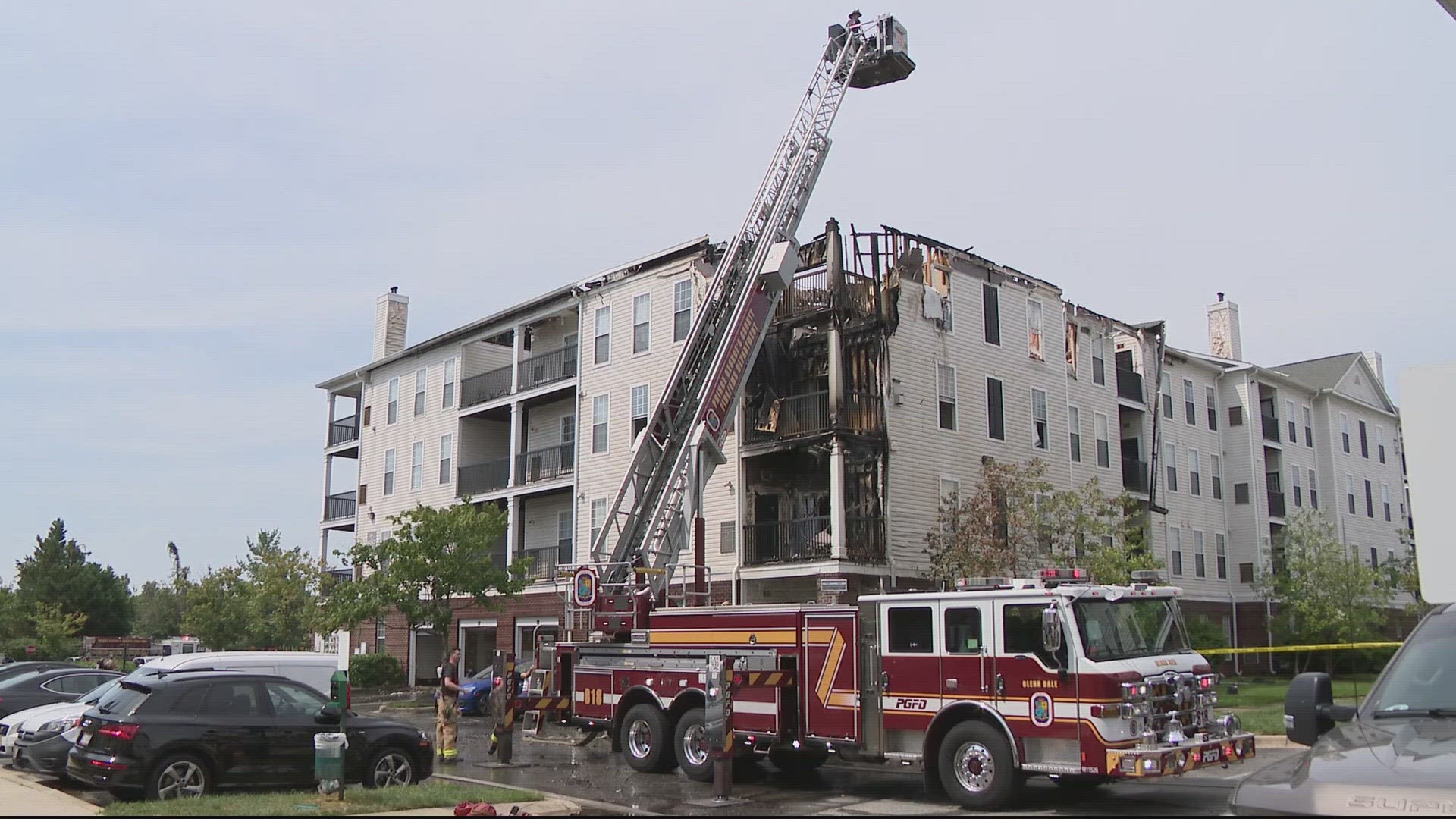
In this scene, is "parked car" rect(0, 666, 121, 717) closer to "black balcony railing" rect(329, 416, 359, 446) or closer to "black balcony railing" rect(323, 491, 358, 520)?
"black balcony railing" rect(323, 491, 358, 520)

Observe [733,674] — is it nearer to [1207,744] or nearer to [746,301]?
[1207,744]

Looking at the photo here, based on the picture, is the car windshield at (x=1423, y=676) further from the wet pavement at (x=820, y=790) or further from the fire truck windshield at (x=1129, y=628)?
the wet pavement at (x=820, y=790)

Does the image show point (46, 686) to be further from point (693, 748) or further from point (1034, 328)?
point (1034, 328)

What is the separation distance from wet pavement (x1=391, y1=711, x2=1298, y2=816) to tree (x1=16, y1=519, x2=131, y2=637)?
179 ft

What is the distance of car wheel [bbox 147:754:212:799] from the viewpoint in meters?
12.4

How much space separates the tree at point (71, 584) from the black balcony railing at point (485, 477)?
34530mm

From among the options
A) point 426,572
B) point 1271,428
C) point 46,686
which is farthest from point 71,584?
point 1271,428

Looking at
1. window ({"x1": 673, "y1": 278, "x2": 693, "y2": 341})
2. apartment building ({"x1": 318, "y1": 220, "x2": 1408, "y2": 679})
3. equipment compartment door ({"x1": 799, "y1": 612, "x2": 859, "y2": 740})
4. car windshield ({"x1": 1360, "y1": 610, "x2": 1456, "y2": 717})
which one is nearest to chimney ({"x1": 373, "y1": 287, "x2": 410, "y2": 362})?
apartment building ({"x1": 318, "y1": 220, "x2": 1408, "y2": 679})

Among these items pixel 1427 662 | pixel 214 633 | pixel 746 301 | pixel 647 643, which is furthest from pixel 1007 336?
pixel 214 633

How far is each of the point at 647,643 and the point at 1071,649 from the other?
6.46m

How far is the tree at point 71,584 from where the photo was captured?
213ft

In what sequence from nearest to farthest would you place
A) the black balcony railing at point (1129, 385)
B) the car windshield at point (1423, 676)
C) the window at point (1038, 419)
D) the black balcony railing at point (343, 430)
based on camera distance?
the car windshield at point (1423, 676) < the window at point (1038, 419) < the black balcony railing at point (1129, 385) < the black balcony railing at point (343, 430)

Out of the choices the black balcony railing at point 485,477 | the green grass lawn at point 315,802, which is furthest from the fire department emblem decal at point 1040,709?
the black balcony railing at point 485,477

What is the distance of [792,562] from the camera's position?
28266mm
